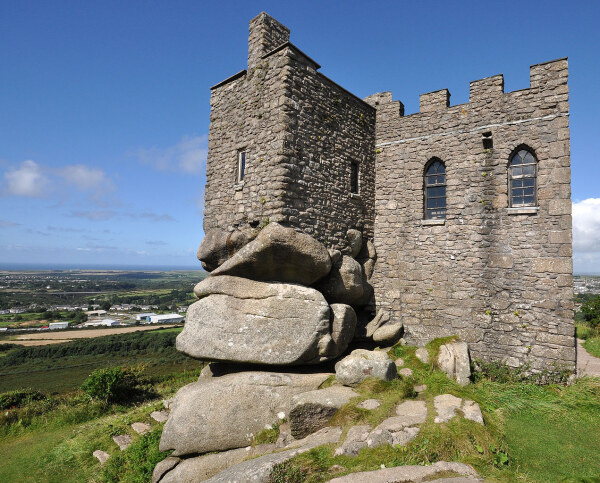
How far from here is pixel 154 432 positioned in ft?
30.3

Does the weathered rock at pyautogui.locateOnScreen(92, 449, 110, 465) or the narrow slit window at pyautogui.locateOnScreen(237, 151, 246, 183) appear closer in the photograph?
the weathered rock at pyautogui.locateOnScreen(92, 449, 110, 465)

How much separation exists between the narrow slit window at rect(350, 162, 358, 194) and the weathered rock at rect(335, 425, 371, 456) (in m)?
7.74

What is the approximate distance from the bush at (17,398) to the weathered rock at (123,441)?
6477mm

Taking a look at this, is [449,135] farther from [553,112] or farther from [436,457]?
[436,457]

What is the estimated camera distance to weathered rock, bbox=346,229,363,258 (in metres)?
11.3

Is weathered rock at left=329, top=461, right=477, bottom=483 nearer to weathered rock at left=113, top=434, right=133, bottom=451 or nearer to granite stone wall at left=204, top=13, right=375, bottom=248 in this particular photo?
granite stone wall at left=204, top=13, right=375, bottom=248

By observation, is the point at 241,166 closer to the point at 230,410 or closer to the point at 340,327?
the point at 340,327

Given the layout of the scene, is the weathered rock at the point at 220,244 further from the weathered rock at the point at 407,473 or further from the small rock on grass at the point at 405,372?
the weathered rock at the point at 407,473

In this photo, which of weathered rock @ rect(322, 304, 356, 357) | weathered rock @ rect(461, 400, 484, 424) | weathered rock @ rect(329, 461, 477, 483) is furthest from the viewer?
weathered rock @ rect(322, 304, 356, 357)

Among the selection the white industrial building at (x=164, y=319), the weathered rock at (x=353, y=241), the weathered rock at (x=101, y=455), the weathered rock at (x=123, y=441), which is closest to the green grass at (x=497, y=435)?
the weathered rock at (x=353, y=241)

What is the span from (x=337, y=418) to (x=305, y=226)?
5214 millimetres

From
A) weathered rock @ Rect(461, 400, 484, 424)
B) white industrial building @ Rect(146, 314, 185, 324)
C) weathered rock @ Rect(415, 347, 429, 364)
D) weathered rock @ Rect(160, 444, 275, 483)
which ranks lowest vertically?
white industrial building @ Rect(146, 314, 185, 324)

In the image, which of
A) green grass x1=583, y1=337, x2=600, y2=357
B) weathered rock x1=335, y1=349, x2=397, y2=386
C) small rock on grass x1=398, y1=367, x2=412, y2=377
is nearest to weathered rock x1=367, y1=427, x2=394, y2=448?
weathered rock x1=335, y1=349, x2=397, y2=386

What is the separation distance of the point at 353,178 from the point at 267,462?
9.10 meters
